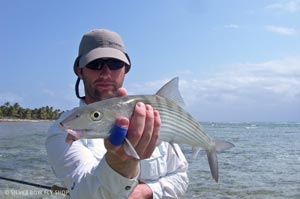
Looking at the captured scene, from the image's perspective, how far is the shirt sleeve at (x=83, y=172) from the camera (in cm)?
238

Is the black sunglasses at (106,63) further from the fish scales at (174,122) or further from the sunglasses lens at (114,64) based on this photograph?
the fish scales at (174,122)

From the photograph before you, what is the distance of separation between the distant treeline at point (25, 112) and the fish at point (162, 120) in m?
111

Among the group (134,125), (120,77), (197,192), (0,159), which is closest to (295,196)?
(197,192)

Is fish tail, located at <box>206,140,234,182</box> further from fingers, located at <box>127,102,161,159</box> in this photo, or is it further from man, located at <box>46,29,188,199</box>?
fingers, located at <box>127,102,161,159</box>

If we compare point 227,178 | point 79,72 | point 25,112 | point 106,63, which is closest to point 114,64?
point 106,63

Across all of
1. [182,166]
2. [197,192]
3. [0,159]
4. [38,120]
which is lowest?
[38,120]

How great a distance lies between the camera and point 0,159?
18469 millimetres

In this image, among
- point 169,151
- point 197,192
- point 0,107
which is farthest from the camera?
point 0,107

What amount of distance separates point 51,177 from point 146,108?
38.5ft

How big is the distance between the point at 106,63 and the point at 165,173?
1.10 metres

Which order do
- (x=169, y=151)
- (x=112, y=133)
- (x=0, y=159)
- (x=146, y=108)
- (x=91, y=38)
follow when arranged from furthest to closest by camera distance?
(x=0, y=159) < (x=169, y=151) < (x=91, y=38) < (x=146, y=108) < (x=112, y=133)

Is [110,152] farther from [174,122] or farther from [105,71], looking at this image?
[105,71]

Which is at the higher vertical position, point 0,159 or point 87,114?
point 87,114

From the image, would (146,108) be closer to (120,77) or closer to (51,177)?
(120,77)
